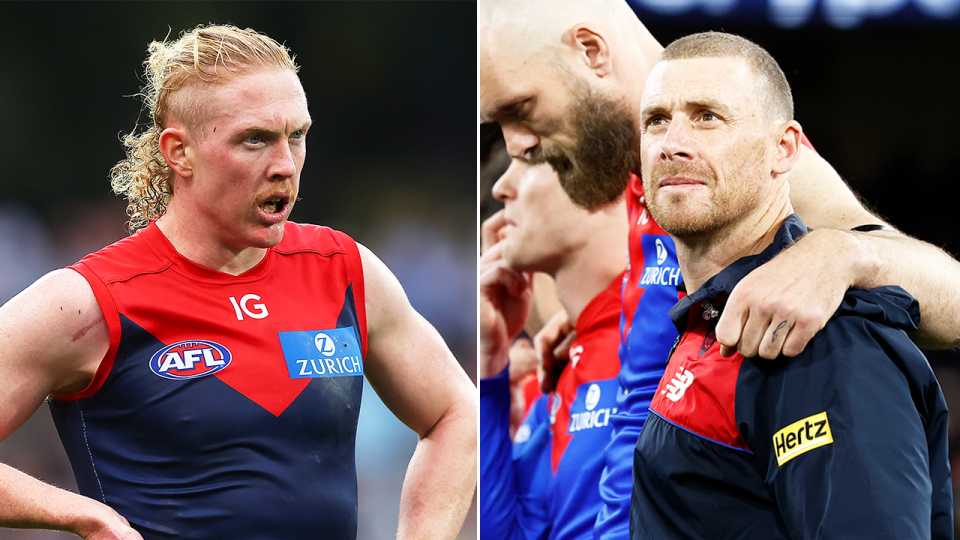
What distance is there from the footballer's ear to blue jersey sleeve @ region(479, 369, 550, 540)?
122cm

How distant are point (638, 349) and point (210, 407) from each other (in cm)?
112

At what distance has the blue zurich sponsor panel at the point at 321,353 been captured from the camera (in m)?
2.08

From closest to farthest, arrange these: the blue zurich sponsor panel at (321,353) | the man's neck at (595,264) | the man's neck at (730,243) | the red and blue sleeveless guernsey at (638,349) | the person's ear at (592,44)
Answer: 1. the man's neck at (730,243)
2. the blue zurich sponsor panel at (321,353)
3. the red and blue sleeveless guernsey at (638,349)
4. the person's ear at (592,44)
5. the man's neck at (595,264)

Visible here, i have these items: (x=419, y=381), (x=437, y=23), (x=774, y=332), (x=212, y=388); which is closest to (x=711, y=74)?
(x=774, y=332)

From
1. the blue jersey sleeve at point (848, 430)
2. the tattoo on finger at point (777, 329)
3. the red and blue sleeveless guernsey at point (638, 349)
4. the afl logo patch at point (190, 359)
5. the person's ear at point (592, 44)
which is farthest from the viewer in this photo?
the person's ear at point (592, 44)

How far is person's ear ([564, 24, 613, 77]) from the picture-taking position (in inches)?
96.7

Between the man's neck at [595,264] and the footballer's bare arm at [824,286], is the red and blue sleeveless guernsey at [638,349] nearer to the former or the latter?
the man's neck at [595,264]

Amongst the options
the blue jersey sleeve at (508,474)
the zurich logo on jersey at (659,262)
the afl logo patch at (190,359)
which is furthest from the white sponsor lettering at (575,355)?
the afl logo patch at (190,359)

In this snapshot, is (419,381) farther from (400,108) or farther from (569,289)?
(400,108)

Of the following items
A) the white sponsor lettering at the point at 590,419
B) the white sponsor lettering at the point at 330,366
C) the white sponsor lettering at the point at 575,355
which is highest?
the white sponsor lettering at the point at 330,366

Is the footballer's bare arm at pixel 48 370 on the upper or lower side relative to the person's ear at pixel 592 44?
lower

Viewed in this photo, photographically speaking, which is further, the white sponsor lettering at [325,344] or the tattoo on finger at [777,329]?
the white sponsor lettering at [325,344]

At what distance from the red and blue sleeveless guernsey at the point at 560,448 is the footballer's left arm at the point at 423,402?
313 mm

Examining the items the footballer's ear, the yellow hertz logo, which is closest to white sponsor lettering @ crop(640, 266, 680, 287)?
the yellow hertz logo
